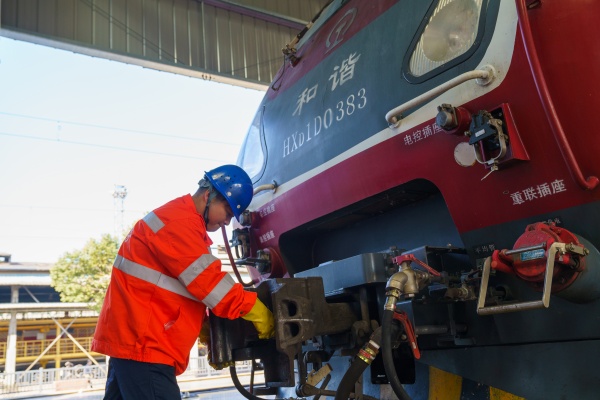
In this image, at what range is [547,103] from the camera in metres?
1.66

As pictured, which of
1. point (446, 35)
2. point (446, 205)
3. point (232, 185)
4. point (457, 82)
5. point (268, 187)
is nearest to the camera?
point (457, 82)

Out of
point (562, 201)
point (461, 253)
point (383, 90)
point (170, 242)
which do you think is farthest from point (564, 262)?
point (170, 242)

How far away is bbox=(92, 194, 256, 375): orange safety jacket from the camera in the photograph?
2.25 meters

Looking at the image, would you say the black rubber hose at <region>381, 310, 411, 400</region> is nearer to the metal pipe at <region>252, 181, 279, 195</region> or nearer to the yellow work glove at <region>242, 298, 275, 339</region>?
the yellow work glove at <region>242, 298, 275, 339</region>

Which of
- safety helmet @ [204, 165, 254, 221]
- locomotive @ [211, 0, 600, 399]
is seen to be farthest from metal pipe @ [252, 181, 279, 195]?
safety helmet @ [204, 165, 254, 221]

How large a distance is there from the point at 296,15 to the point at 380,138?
20.3ft

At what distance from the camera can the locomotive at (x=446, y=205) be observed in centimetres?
168

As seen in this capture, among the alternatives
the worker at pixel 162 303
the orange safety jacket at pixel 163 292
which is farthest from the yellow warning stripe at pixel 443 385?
the orange safety jacket at pixel 163 292

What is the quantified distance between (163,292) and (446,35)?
1562 mm

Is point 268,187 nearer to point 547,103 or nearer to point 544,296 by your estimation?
point 547,103

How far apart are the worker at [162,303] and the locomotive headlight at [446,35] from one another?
1.14 m

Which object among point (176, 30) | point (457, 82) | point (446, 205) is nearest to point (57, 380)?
point (176, 30)

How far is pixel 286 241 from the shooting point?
10.1 feet

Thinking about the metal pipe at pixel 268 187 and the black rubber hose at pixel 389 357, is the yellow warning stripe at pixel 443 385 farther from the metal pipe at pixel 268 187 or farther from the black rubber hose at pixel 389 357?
the metal pipe at pixel 268 187
